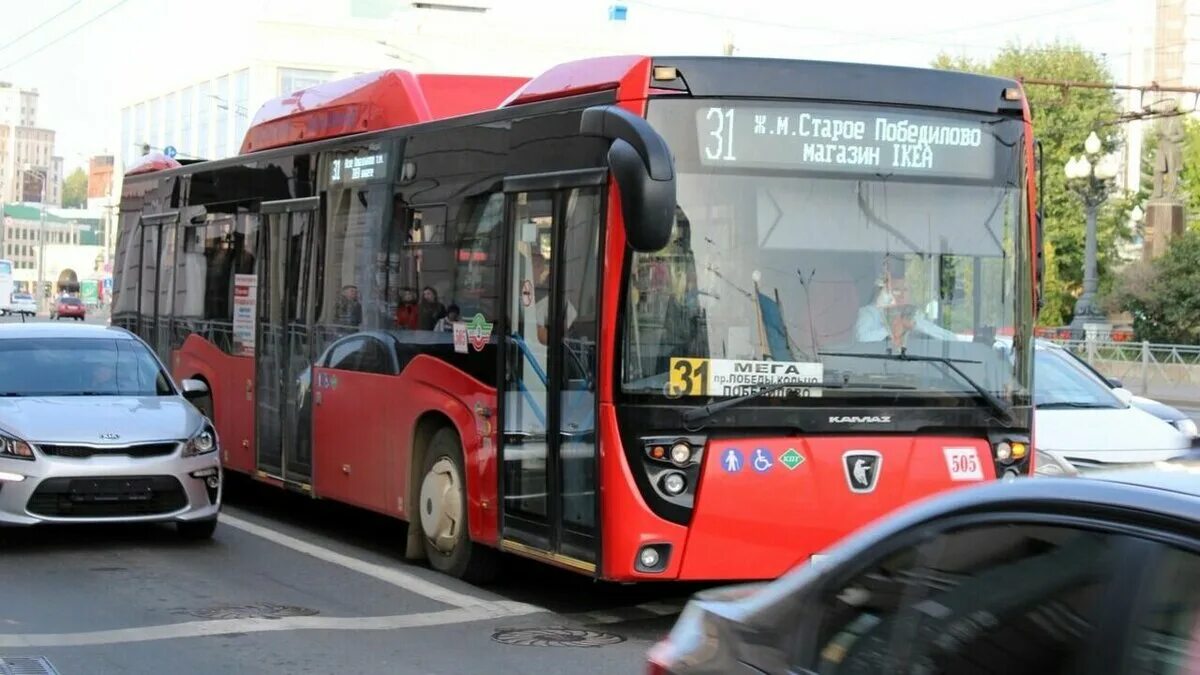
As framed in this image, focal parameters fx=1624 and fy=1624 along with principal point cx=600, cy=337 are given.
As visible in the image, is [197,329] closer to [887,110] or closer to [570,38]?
[887,110]

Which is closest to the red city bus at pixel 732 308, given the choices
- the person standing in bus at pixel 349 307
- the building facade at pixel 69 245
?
the person standing in bus at pixel 349 307

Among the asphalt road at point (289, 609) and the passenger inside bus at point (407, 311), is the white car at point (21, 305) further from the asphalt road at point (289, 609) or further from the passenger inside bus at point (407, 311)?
the passenger inside bus at point (407, 311)

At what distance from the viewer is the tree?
58250mm

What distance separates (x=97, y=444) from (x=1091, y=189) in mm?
30850

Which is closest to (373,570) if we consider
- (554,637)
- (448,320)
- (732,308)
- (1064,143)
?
(448,320)

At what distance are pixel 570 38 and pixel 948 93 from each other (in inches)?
3125

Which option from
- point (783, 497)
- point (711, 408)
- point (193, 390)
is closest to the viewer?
point (711, 408)

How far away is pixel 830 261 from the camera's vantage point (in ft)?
27.7

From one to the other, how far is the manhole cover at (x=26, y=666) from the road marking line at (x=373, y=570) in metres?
2.54

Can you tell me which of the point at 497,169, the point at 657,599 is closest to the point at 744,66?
the point at 497,169

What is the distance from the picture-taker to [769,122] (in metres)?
8.57

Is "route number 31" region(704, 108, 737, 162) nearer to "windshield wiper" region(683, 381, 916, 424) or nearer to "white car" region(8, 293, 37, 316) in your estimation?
"windshield wiper" region(683, 381, 916, 424)

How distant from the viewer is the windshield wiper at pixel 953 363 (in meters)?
8.41

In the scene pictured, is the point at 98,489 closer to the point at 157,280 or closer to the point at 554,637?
the point at 554,637
